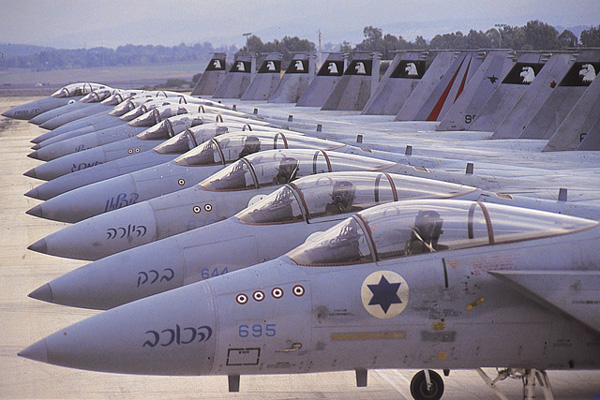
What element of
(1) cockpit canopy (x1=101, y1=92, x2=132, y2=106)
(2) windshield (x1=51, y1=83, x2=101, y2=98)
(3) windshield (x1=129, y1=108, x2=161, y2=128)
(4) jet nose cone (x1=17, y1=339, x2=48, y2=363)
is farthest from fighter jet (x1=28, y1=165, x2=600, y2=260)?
(2) windshield (x1=51, y1=83, x2=101, y2=98)

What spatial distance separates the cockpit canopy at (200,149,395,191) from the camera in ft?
34.0

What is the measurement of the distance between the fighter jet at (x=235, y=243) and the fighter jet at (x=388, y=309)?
163 centimetres

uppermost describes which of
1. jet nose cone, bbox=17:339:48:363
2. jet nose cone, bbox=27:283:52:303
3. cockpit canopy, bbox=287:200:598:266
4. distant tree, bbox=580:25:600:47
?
distant tree, bbox=580:25:600:47

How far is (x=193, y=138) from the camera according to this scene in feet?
46.8

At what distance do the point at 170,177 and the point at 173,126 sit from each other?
4550 millimetres

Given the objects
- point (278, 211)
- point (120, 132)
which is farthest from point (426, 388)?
point (120, 132)

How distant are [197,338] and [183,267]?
7.92 ft

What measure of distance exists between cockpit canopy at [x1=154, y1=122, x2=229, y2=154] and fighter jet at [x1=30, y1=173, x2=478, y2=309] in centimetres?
557

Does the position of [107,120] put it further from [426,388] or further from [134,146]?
[426,388]

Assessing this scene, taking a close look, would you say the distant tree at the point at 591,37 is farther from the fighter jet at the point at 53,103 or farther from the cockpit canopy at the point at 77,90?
the fighter jet at the point at 53,103

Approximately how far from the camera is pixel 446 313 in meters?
6.54

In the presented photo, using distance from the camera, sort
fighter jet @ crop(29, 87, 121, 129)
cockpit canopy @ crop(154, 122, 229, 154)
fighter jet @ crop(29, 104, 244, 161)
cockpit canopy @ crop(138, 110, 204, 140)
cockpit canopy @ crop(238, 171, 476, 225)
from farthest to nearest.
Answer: fighter jet @ crop(29, 87, 121, 129) → fighter jet @ crop(29, 104, 244, 161) → cockpit canopy @ crop(138, 110, 204, 140) → cockpit canopy @ crop(154, 122, 229, 154) → cockpit canopy @ crop(238, 171, 476, 225)

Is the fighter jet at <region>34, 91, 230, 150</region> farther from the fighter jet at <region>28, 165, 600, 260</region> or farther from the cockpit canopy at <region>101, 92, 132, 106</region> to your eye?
the fighter jet at <region>28, 165, 600, 260</region>

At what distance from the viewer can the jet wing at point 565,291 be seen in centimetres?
640
